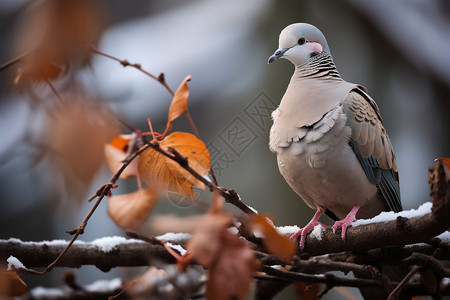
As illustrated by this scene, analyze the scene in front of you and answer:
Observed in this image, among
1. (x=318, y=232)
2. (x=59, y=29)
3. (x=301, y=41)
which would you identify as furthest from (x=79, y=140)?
(x=301, y=41)

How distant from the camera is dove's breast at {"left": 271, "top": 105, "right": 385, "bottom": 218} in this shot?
115 centimetres

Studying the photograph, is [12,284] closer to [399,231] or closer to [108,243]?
[108,243]

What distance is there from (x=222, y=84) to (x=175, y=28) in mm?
423

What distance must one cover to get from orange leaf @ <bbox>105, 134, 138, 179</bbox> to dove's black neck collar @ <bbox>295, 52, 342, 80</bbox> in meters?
0.73

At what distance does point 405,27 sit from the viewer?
8.56 ft

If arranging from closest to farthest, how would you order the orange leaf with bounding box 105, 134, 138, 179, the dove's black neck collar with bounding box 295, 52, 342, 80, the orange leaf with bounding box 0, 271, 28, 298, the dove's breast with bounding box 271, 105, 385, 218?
the orange leaf with bounding box 105, 134, 138, 179 < the orange leaf with bounding box 0, 271, 28, 298 < the dove's breast with bounding box 271, 105, 385, 218 < the dove's black neck collar with bounding box 295, 52, 342, 80

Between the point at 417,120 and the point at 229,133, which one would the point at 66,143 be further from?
the point at 417,120

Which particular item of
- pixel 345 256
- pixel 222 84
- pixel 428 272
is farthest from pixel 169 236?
pixel 222 84

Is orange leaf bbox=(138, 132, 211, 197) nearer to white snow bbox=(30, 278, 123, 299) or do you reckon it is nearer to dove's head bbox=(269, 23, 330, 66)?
white snow bbox=(30, 278, 123, 299)

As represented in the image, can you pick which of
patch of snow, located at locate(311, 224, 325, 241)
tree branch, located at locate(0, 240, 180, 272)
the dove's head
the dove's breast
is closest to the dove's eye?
the dove's head

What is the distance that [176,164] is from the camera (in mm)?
667

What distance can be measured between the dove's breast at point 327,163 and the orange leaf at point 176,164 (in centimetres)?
53

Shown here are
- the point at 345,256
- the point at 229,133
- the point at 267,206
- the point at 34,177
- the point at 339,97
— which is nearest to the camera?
the point at 34,177

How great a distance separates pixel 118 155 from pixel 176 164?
0.08m
